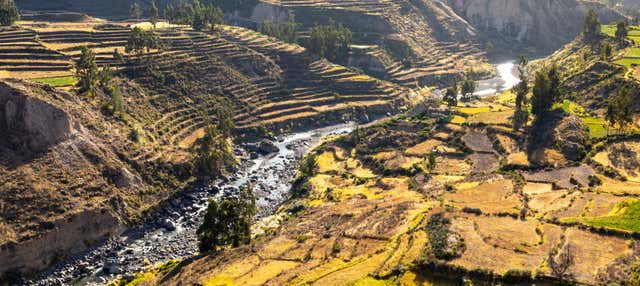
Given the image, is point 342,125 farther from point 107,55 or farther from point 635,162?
point 635,162

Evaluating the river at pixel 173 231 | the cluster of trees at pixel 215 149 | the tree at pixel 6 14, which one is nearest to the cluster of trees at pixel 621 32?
the river at pixel 173 231

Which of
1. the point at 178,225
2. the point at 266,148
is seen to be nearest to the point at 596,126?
the point at 266,148

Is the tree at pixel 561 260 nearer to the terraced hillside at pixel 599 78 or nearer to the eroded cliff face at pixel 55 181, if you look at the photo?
the terraced hillside at pixel 599 78

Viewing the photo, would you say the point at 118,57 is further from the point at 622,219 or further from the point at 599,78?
the point at 599,78

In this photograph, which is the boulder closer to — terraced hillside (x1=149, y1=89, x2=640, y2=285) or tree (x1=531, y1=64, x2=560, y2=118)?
terraced hillside (x1=149, y1=89, x2=640, y2=285)

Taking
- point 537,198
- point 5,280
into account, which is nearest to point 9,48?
point 5,280

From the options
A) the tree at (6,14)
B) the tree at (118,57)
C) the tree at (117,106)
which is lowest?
the tree at (117,106)
